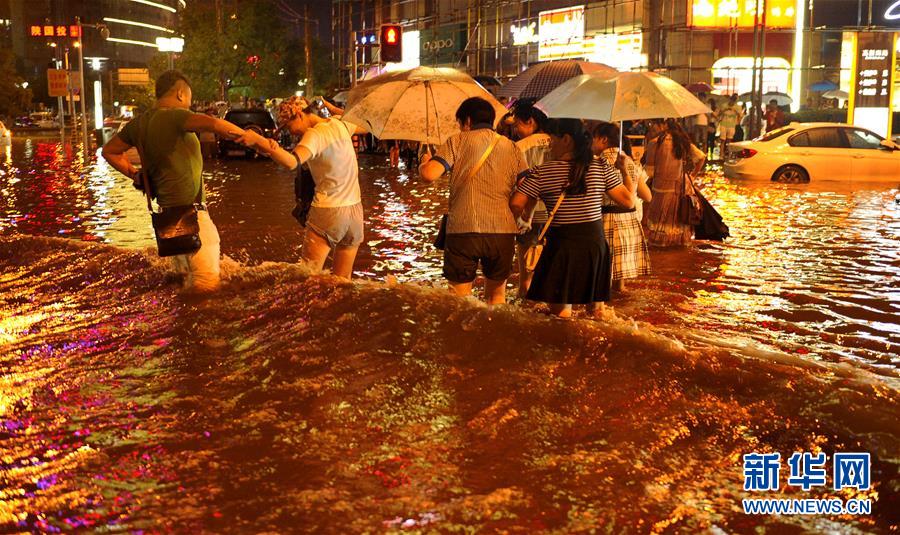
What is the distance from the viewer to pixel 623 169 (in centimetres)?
751

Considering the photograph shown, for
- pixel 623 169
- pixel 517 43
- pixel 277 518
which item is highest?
pixel 517 43

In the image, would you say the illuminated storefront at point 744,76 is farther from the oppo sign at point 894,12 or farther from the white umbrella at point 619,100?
the white umbrella at point 619,100

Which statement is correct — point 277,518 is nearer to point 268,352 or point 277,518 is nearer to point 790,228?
point 268,352

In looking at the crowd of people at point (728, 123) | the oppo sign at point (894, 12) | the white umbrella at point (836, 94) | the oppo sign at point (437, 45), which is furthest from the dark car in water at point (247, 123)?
the oppo sign at point (894, 12)

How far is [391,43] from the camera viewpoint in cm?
1825

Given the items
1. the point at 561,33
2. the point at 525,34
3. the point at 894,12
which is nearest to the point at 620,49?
the point at 561,33

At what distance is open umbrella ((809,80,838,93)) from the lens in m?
33.3

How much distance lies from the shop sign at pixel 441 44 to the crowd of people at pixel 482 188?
39.4 metres

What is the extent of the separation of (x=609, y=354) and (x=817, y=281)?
453 centimetres

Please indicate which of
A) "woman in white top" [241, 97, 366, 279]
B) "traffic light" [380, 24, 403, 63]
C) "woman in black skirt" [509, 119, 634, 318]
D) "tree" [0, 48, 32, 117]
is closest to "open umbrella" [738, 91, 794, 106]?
"traffic light" [380, 24, 403, 63]

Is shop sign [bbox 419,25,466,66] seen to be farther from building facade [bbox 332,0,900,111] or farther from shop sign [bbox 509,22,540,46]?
building facade [bbox 332,0,900,111]

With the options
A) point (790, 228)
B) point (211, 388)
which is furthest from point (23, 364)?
point (790, 228)

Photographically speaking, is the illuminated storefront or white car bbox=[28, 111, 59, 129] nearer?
the illuminated storefront

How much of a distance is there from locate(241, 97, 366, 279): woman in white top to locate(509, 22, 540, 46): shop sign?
32431mm
